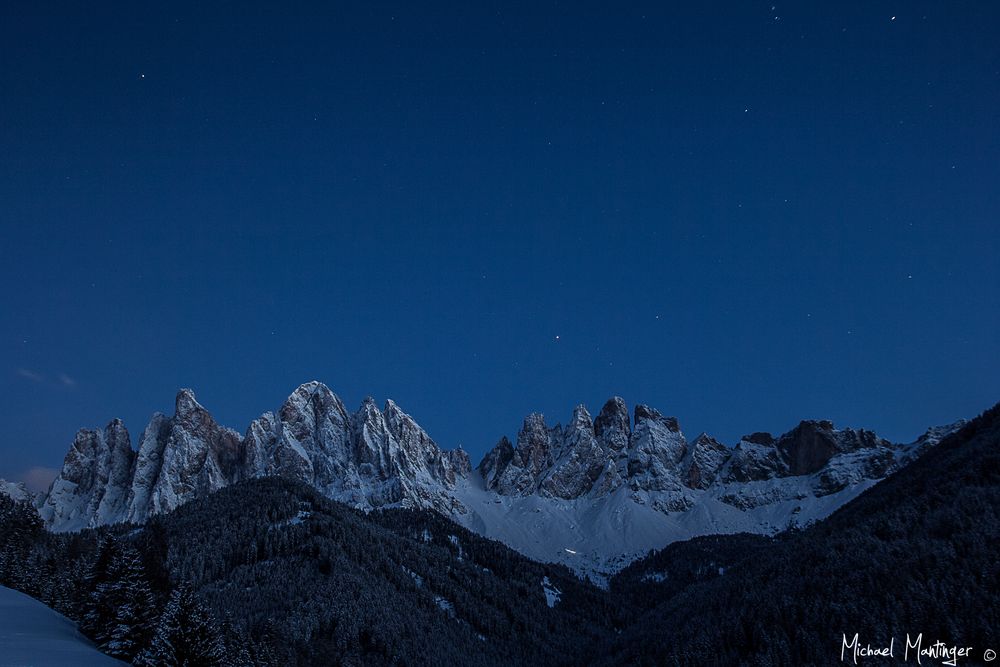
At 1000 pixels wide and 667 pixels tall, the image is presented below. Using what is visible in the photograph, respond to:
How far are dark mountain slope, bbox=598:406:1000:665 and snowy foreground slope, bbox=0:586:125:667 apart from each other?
181ft

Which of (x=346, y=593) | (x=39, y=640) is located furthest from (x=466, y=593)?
(x=39, y=640)

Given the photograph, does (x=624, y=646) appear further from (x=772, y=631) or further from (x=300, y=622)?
(x=300, y=622)

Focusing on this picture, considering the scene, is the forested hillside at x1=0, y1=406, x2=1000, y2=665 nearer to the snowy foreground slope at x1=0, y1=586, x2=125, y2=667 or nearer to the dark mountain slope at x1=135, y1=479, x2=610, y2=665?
the dark mountain slope at x1=135, y1=479, x2=610, y2=665

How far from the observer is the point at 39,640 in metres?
43.3

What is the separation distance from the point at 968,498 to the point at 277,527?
160281mm

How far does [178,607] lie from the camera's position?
40562 mm

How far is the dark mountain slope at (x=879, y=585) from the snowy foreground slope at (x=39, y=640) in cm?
5526

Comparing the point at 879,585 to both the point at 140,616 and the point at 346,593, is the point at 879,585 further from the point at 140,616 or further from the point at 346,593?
the point at 346,593

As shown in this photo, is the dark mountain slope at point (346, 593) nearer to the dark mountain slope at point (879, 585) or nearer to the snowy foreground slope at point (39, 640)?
the snowy foreground slope at point (39, 640)

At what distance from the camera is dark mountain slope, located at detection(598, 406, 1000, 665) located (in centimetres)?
5016

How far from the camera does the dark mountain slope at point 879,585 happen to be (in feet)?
165

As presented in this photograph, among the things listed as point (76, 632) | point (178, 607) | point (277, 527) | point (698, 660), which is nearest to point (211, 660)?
point (178, 607)

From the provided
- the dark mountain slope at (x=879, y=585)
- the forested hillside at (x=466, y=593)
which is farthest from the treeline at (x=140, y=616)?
the dark mountain slope at (x=879, y=585)

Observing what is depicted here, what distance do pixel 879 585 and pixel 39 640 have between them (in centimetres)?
6802
